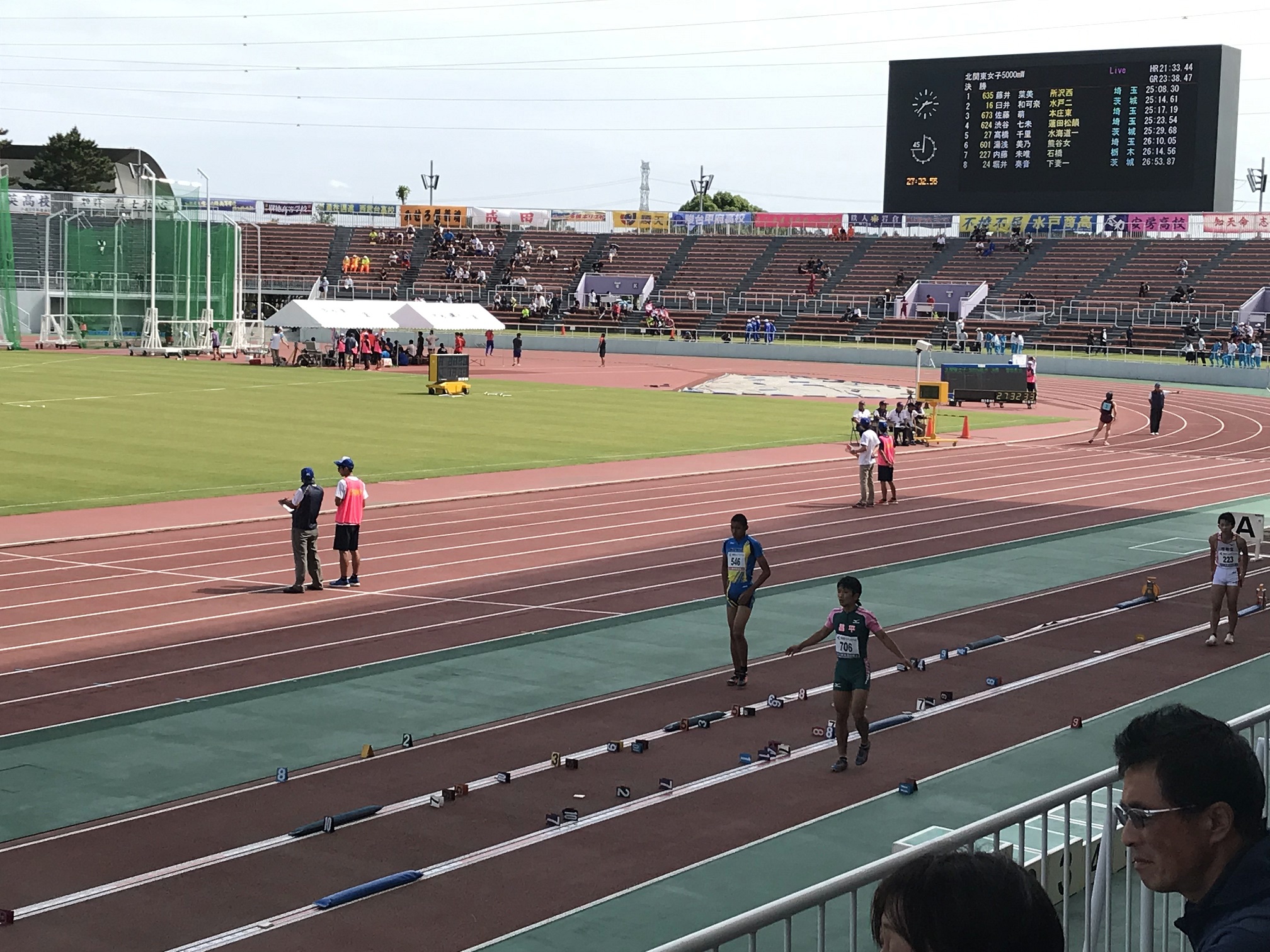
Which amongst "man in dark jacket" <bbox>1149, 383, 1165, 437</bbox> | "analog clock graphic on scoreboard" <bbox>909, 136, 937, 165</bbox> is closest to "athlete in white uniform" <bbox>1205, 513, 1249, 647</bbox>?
"man in dark jacket" <bbox>1149, 383, 1165, 437</bbox>

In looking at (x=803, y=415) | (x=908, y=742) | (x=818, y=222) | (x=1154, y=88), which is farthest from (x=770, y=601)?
(x=818, y=222)

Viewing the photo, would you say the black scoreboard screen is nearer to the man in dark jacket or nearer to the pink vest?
the man in dark jacket

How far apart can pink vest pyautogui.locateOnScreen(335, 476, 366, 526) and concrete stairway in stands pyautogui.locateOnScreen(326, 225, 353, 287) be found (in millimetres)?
86634

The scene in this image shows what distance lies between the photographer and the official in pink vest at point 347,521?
18844 mm

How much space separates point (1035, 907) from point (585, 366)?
69.5m

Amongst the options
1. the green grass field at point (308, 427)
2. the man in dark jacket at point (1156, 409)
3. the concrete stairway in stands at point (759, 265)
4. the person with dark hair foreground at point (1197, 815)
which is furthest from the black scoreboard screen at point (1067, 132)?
the person with dark hair foreground at point (1197, 815)

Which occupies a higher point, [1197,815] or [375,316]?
[375,316]

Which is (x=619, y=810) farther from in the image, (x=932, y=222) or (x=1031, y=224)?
(x=932, y=222)

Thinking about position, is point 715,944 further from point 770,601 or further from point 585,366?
point 585,366

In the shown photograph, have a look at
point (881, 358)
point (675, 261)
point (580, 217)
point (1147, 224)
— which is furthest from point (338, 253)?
point (1147, 224)

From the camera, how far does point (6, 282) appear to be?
73.5m

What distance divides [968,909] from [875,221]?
100.0 meters

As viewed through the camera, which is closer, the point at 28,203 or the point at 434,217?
the point at 28,203

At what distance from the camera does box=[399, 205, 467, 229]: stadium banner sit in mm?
114438
